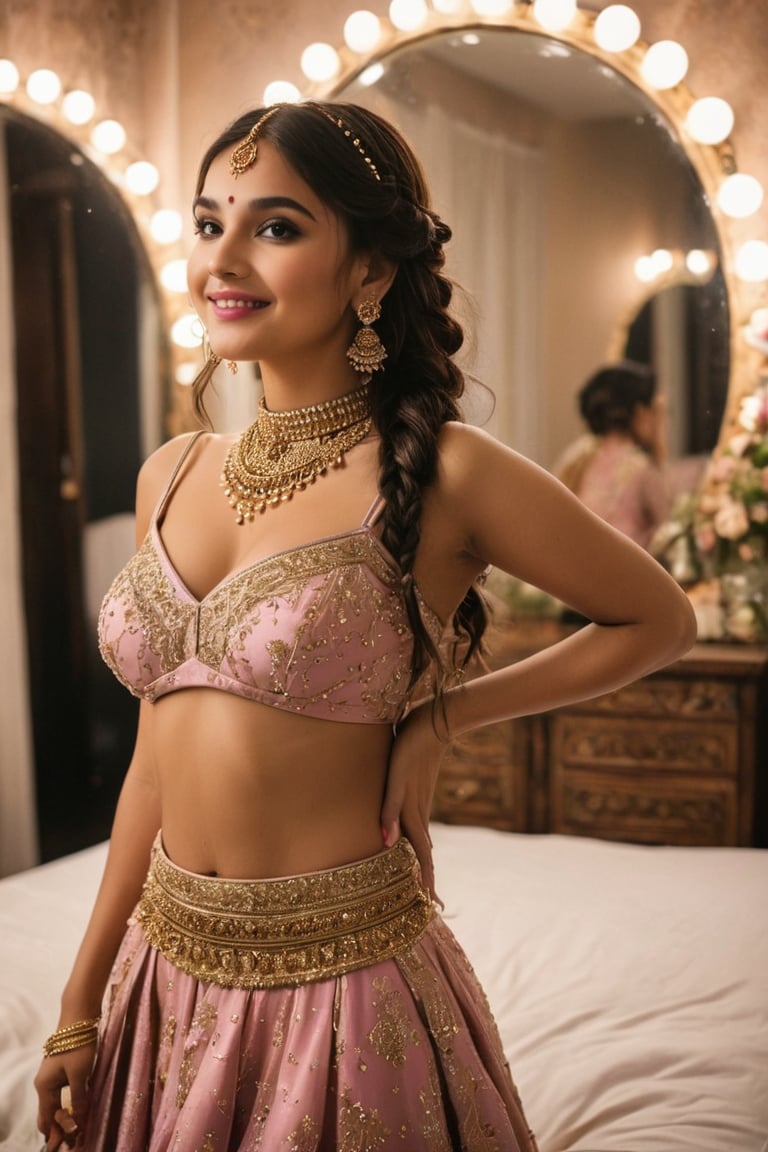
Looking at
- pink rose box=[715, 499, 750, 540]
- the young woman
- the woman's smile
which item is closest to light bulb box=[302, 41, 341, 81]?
pink rose box=[715, 499, 750, 540]

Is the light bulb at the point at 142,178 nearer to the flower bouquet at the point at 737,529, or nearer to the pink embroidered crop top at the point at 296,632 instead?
the flower bouquet at the point at 737,529

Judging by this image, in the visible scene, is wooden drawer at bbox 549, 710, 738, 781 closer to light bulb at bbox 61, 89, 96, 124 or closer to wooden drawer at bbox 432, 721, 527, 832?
wooden drawer at bbox 432, 721, 527, 832

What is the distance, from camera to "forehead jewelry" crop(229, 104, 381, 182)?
1059 millimetres

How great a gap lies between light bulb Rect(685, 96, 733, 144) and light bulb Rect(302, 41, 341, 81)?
920mm

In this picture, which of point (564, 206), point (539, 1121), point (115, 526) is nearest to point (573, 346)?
point (564, 206)

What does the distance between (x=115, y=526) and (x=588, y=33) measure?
1.71m

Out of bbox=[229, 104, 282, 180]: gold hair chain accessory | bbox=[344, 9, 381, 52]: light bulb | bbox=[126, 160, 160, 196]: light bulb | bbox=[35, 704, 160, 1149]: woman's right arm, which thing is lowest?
bbox=[35, 704, 160, 1149]: woman's right arm

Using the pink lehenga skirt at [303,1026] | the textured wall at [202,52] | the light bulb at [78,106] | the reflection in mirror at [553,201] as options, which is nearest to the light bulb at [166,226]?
the textured wall at [202,52]

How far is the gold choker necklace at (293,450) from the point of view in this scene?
43.7 inches

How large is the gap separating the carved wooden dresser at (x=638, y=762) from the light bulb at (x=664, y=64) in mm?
1374

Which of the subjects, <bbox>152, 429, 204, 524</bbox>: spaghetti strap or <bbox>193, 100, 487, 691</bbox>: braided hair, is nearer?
<bbox>193, 100, 487, 691</bbox>: braided hair

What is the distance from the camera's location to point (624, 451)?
3084 millimetres

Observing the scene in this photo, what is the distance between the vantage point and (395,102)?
2.99m

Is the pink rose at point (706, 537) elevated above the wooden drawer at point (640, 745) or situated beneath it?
elevated above
